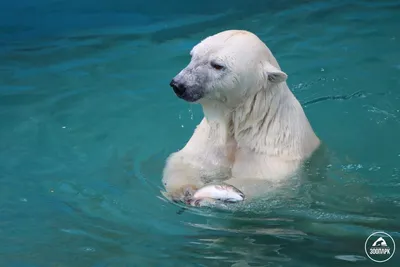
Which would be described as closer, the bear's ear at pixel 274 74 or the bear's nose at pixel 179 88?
the bear's nose at pixel 179 88

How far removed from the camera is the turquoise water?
4.29 meters

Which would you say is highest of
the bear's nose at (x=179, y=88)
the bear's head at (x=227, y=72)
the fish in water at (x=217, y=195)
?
the bear's head at (x=227, y=72)

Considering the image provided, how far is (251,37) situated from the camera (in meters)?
4.47

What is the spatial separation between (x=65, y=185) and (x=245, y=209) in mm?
1446

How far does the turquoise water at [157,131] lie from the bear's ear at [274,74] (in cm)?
70

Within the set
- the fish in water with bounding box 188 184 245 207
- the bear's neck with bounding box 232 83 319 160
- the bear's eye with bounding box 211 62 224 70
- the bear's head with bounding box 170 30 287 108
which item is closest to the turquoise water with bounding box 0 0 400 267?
the fish in water with bounding box 188 184 245 207

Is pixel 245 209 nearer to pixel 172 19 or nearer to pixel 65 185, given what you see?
pixel 65 185

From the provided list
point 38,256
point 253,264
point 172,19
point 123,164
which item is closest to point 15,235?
point 38,256

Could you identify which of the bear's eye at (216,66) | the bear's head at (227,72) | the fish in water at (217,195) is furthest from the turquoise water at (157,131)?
the bear's eye at (216,66)

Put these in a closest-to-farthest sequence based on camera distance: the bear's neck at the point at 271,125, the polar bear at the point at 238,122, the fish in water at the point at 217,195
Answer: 1. the fish in water at the point at 217,195
2. the polar bear at the point at 238,122
3. the bear's neck at the point at 271,125

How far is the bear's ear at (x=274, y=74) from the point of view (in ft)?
14.4

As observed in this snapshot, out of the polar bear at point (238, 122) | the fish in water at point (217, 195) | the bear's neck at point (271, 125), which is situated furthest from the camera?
the bear's neck at point (271, 125)

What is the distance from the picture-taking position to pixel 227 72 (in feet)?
14.3

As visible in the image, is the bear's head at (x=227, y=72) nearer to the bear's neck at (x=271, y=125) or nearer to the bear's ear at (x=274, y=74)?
the bear's ear at (x=274, y=74)
